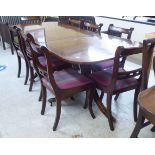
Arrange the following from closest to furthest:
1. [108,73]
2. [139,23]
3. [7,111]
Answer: [108,73] < [7,111] < [139,23]

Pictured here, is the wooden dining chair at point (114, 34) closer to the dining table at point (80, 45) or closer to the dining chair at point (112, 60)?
the dining chair at point (112, 60)

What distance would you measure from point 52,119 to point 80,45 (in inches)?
35.0

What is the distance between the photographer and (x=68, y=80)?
2.03 m

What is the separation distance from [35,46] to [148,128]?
139 centimetres

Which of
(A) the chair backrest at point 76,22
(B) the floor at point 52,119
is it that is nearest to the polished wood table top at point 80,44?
(A) the chair backrest at point 76,22

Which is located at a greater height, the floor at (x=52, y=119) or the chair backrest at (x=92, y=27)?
the chair backrest at (x=92, y=27)

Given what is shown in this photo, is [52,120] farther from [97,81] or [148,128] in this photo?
[148,128]

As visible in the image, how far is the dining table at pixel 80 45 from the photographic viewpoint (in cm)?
182

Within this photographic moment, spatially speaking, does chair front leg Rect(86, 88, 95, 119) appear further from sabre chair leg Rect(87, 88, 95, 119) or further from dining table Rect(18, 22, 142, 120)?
dining table Rect(18, 22, 142, 120)

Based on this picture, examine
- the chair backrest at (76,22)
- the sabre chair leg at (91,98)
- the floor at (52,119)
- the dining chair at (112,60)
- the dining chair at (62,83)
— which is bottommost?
the floor at (52,119)

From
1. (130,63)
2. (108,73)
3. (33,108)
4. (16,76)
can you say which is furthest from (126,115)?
A: (16,76)

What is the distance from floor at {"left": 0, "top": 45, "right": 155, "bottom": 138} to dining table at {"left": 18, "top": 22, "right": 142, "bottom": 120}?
8.8 inches

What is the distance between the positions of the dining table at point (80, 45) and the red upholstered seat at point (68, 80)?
0.86ft

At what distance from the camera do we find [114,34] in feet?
8.98
